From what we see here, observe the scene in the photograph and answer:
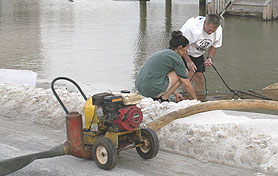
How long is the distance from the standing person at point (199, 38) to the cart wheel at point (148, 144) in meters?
2.79

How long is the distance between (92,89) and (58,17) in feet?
42.1

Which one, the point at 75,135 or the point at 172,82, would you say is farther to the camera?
the point at 172,82

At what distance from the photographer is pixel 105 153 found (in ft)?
13.3

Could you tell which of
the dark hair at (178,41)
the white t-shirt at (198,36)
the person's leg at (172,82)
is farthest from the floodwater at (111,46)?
the dark hair at (178,41)

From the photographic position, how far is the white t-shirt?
7051 millimetres

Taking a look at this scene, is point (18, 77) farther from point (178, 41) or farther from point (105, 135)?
point (105, 135)

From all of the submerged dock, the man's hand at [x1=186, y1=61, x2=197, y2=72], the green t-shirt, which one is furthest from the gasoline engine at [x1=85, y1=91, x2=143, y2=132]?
the submerged dock

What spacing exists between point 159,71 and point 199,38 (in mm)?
1241

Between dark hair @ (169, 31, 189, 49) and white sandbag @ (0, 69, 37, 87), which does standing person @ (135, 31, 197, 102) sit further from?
white sandbag @ (0, 69, 37, 87)

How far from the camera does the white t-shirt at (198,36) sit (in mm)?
7051

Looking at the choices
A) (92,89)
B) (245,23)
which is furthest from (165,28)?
(92,89)

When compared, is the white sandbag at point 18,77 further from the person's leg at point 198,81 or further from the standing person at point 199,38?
the person's leg at point 198,81

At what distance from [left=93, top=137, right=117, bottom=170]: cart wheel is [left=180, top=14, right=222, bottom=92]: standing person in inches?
124

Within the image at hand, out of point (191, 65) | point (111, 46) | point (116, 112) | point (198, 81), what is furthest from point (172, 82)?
point (111, 46)
